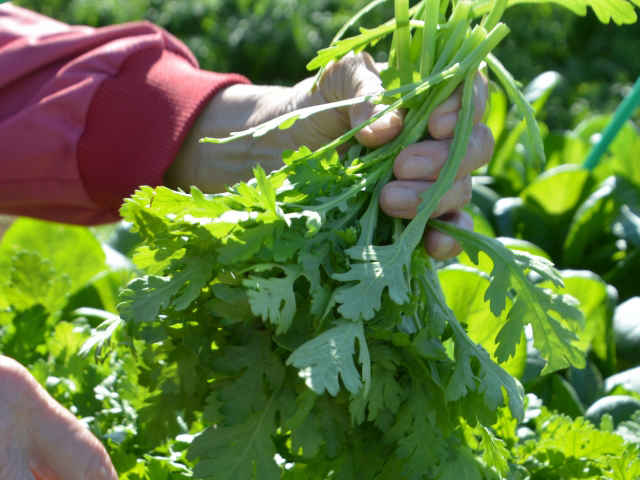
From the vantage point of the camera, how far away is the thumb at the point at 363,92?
116cm

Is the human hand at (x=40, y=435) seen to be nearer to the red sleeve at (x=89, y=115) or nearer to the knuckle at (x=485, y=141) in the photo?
the knuckle at (x=485, y=141)

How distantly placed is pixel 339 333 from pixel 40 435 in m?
0.34

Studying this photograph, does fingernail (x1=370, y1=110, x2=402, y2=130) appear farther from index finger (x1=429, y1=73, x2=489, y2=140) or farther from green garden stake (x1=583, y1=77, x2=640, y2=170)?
green garden stake (x1=583, y1=77, x2=640, y2=170)

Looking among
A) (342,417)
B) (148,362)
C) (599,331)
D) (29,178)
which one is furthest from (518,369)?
(29,178)

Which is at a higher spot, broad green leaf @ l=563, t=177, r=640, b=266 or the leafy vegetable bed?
the leafy vegetable bed

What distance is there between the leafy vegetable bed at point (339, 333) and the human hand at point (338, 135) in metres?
0.03

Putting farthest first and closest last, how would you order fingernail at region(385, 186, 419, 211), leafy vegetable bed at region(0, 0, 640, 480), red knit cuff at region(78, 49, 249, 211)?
red knit cuff at region(78, 49, 249, 211)
fingernail at region(385, 186, 419, 211)
leafy vegetable bed at region(0, 0, 640, 480)

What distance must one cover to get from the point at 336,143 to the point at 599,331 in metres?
0.89

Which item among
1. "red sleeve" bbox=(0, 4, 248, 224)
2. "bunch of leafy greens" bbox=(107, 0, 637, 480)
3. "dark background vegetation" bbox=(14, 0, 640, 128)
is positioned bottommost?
"dark background vegetation" bbox=(14, 0, 640, 128)

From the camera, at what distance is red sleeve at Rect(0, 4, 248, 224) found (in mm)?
1664

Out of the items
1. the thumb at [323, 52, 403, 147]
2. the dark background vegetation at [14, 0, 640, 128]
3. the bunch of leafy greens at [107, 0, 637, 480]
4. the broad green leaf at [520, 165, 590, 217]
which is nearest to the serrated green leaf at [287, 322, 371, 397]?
the bunch of leafy greens at [107, 0, 637, 480]

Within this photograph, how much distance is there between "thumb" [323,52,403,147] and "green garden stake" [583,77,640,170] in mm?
870

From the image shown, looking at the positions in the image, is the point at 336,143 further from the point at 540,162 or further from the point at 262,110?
the point at 262,110

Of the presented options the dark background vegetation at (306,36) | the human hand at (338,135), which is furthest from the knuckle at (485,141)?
the dark background vegetation at (306,36)
